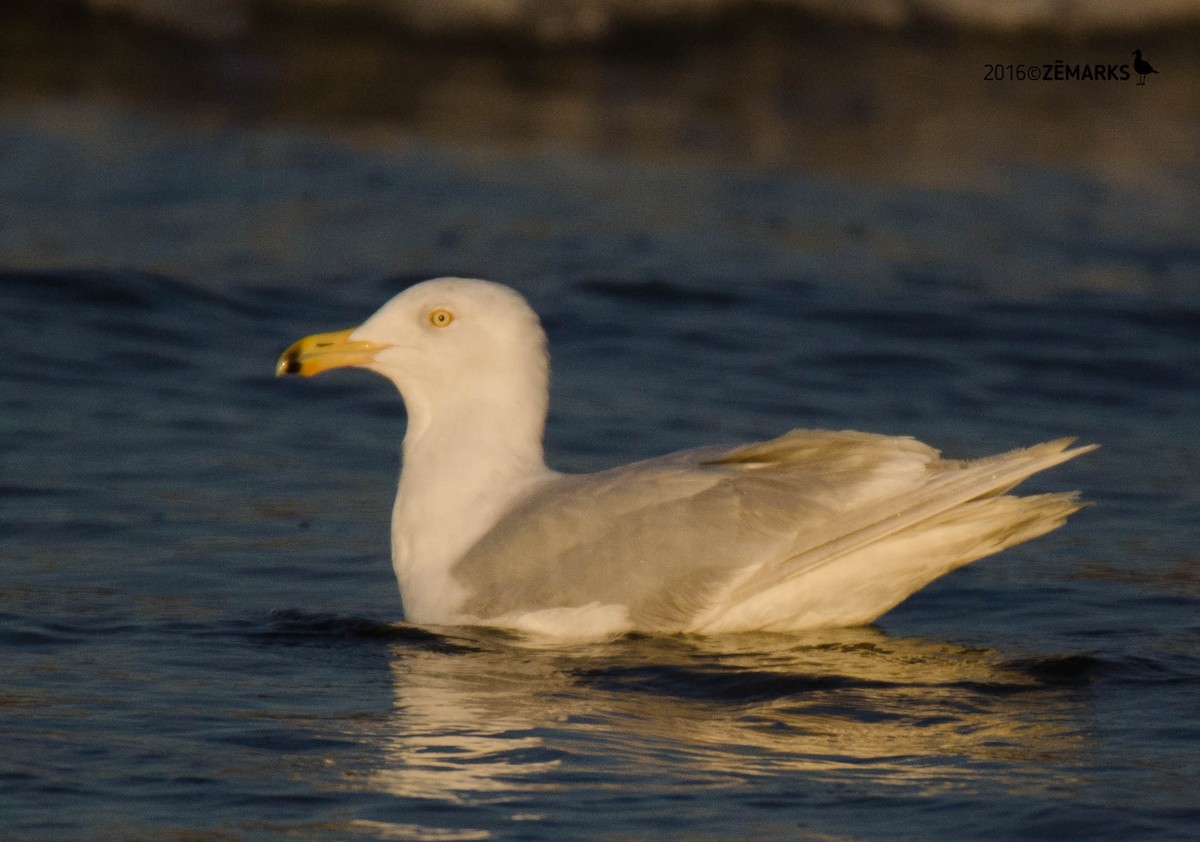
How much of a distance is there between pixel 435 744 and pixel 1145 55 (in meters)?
17.6

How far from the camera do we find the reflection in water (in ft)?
17.7

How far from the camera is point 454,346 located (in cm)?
736

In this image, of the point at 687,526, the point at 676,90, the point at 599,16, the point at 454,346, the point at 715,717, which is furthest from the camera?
the point at 599,16

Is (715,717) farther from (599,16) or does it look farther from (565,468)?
(599,16)

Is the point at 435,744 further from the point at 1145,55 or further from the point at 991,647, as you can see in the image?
the point at 1145,55

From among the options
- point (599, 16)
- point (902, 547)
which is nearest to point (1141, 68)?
point (599, 16)

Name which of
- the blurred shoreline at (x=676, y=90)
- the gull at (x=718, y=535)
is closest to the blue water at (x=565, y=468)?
the gull at (x=718, y=535)

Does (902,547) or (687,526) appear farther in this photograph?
(687,526)

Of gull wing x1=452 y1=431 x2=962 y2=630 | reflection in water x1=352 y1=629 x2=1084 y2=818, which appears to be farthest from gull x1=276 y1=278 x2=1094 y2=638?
reflection in water x1=352 y1=629 x2=1084 y2=818

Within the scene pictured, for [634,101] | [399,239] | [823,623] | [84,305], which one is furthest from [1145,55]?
[823,623]

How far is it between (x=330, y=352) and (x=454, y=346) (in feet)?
1.49

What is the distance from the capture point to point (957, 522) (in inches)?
258

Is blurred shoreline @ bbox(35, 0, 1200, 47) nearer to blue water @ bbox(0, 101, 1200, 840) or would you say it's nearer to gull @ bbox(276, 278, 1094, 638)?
blue water @ bbox(0, 101, 1200, 840)

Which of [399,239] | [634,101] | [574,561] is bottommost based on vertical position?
[574,561]
